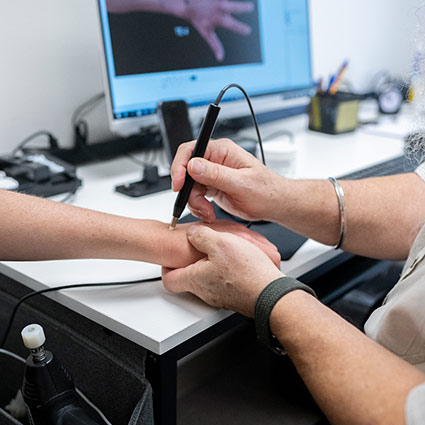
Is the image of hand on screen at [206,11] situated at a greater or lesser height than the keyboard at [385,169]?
greater

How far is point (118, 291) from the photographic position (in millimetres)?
697

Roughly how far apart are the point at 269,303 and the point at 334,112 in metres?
1.11

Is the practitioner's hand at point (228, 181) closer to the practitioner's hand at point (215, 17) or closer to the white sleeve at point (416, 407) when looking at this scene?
the white sleeve at point (416, 407)

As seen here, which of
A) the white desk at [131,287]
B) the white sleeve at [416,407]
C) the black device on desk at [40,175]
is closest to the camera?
the white sleeve at [416,407]

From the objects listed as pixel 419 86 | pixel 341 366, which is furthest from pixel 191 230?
pixel 419 86

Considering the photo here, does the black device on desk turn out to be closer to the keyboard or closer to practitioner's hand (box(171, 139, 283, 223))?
practitioner's hand (box(171, 139, 283, 223))

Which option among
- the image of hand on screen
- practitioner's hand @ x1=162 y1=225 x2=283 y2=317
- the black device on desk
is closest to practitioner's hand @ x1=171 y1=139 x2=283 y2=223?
practitioner's hand @ x1=162 y1=225 x2=283 y2=317

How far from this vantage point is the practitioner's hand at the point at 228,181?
2.50 feet

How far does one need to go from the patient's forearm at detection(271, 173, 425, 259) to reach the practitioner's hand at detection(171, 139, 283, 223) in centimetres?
3

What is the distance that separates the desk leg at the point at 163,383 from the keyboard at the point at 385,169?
2.17ft

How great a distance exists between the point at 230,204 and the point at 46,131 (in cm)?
64

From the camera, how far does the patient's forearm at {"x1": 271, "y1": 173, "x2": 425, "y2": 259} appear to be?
34.2 inches

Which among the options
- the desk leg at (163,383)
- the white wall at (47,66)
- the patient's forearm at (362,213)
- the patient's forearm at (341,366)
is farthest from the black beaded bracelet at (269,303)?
the white wall at (47,66)

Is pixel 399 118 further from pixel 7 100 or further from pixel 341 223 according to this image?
pixel 7 100
